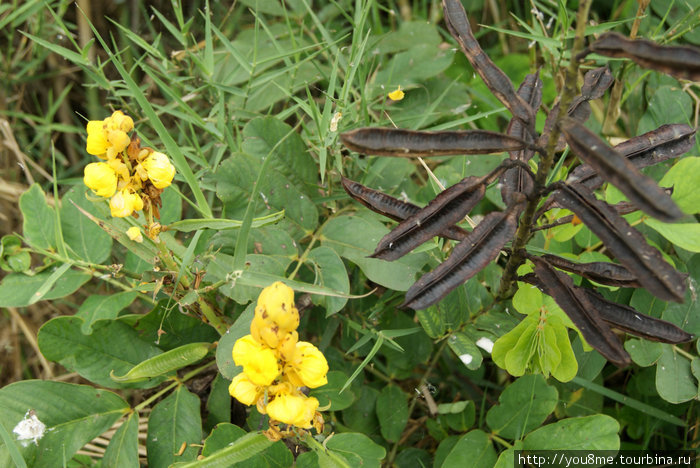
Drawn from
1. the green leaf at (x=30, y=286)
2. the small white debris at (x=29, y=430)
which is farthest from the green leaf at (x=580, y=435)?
the green leaf at (x=30, y=286)

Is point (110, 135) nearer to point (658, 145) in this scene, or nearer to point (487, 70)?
point (487, 70)

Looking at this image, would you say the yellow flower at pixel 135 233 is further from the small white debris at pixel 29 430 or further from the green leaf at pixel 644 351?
the green leaf at pixel 644 351

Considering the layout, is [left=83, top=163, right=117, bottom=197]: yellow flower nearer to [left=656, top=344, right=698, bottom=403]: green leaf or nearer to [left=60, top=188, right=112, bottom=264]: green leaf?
[left=60, top=188, right=112, bottom=264]: green leaf

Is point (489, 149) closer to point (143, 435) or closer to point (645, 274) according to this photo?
point (645, 274)

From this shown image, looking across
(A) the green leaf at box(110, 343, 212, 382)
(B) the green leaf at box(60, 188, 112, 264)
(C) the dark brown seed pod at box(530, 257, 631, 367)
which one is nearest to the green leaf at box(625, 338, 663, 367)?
(C) the dark brown seed pod at box(530, 257, 631, 367)

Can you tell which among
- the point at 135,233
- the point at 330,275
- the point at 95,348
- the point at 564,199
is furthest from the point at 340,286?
the point at 95,348
